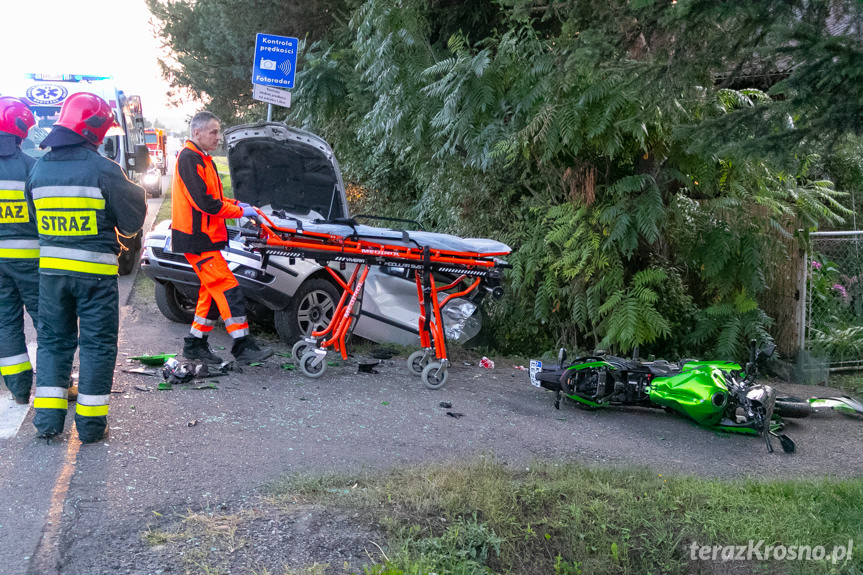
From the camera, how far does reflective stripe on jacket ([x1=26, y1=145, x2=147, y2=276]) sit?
15.8 feet

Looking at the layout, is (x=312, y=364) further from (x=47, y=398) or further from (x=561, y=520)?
(x=561, y=520)

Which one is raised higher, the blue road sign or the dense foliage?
the blue road sign

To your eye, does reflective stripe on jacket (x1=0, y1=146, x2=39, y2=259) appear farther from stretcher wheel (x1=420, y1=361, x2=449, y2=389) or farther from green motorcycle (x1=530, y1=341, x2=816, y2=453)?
green motorcycle (x1=530, y1=341, x2=816, y2=453)

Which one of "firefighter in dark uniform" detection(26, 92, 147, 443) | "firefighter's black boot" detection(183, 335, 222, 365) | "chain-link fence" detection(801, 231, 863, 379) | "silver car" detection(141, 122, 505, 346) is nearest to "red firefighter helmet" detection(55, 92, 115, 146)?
"firefighter in dark uniform" detection(26, 92, 147, 443)

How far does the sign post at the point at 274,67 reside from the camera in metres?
9.54

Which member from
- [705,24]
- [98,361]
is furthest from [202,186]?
[705,24]

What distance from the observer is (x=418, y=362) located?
7.08 metres

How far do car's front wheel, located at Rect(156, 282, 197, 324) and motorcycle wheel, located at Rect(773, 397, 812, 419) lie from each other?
6263mm

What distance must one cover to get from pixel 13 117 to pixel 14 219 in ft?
2.67

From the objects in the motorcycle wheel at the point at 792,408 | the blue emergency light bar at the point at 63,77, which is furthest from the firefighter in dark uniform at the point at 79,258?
the blue emergency light bar at the point at 63,77

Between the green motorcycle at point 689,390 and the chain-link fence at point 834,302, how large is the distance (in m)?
2.43

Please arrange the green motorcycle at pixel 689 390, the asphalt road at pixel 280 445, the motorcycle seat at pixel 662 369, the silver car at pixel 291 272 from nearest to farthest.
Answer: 1. the asphalt road at pixel 280 445
2. the green motorcycle at pixel 689 390
3. the motorcycle seat at pixel 662 369
4. the silver car at pixel 291 272

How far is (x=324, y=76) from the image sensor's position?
12.4 m

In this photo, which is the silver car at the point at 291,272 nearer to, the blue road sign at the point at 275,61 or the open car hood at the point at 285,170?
the open car hood at the point at 285,170
